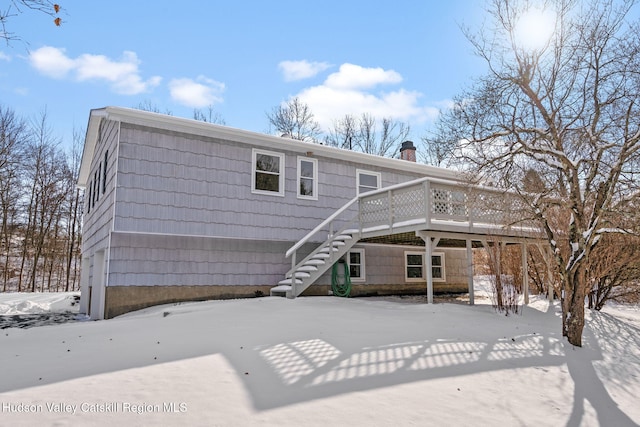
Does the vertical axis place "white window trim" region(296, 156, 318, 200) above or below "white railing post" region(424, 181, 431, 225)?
above

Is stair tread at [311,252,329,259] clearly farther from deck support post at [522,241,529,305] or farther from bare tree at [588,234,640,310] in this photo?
bare tree at [588,234,640,310]

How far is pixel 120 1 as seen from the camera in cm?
546

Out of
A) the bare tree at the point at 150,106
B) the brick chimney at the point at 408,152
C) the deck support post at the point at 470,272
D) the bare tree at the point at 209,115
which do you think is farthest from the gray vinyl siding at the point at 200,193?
the bare tree at the point at 150,106

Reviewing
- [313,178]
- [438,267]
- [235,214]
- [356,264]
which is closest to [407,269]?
[438,267]

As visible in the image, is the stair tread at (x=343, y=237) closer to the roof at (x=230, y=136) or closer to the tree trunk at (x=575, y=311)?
the roof at (x=230, y=136)

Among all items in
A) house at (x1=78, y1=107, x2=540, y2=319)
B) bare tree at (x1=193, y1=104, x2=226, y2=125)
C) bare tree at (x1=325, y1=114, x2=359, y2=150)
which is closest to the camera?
house at (x1=78, y1=107, x2=540, y2=319)

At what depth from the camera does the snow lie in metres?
3.28

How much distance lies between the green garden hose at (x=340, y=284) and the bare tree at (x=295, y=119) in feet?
58.8

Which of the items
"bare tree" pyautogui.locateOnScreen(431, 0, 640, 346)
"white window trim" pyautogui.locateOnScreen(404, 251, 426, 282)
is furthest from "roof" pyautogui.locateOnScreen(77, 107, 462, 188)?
"white window trim" pyautogui.locateOnScreen(404, 251, 426, 282)

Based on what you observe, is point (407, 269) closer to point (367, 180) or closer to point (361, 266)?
point (361, 266)

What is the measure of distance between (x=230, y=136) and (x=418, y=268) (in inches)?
304

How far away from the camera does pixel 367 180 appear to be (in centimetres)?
1329

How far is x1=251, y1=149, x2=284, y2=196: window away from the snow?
4343 mm

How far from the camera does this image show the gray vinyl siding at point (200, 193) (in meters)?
9.79
